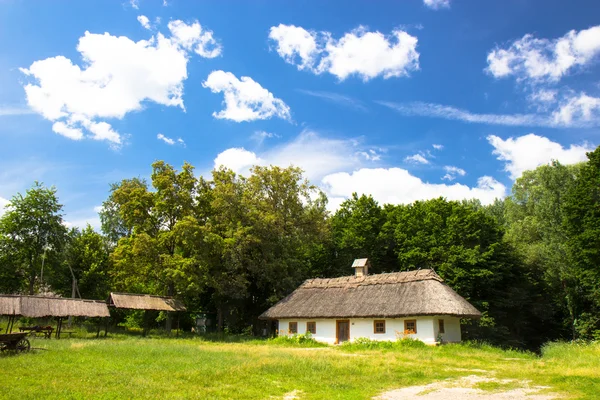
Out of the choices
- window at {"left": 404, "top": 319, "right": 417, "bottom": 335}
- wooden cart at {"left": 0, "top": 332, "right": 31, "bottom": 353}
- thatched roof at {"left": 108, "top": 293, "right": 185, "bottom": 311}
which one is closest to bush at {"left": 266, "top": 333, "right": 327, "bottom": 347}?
window at {"left": 404, "top": 319, "right": 417, "bottom": 335}

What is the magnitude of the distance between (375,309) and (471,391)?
15.7 m

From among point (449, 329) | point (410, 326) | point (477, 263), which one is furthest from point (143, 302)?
point (477, 263)

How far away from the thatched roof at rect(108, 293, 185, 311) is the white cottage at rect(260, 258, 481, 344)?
668cm

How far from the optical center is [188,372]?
12.4 m

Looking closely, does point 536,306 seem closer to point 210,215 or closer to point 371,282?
point 371,282

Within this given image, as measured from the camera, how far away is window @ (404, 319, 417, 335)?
81.8ft

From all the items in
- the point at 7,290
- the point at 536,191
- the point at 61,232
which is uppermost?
the point at 536,191

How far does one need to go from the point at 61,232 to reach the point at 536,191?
155 ft

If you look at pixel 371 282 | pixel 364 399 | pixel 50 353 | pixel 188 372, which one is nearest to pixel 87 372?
pixel 188 372

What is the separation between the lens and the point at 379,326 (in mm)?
26312

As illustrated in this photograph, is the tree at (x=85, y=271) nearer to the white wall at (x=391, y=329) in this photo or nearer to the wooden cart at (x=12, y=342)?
the white wall at (x=391, y=329)

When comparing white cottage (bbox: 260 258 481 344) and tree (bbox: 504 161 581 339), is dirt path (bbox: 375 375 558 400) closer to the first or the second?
white cottage (bbox: 260 258 481 344)

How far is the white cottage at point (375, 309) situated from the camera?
24484 millimetres

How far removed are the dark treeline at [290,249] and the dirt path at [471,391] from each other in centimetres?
2037
